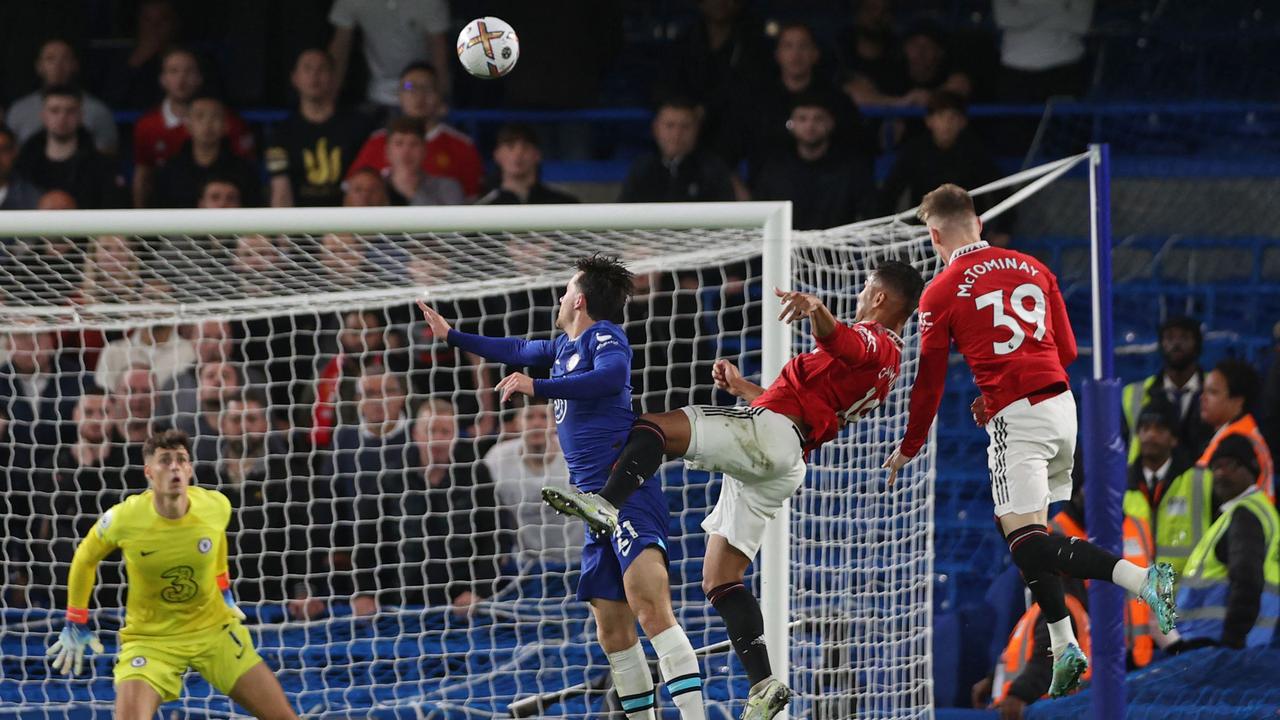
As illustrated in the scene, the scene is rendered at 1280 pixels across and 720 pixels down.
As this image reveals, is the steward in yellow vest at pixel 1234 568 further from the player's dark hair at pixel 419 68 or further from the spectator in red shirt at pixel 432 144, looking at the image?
the player's dark hair at pixel 419 68

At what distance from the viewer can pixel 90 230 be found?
6.46 meters

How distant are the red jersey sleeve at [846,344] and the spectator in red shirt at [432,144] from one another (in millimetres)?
4408

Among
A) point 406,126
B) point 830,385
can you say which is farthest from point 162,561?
point 406,126

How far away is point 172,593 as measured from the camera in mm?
7234

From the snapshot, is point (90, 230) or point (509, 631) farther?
point (509, 631)

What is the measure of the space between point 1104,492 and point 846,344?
4.27 ft

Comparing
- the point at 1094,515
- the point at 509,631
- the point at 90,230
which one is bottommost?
the point at 509,631

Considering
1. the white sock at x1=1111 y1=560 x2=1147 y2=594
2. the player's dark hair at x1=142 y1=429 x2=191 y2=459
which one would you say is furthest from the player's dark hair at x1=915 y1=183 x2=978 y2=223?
the player's dark hair at x1=142 y1=429 x2=191 y2=459

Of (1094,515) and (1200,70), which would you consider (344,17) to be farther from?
(1094,515)

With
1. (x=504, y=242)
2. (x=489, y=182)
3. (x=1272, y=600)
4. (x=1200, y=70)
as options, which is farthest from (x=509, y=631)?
(x=1200, y=70)

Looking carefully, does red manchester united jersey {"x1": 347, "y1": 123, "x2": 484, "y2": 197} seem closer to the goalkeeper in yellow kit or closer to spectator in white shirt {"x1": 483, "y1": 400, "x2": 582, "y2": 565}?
spectator in white shirt {"x1": 483, "y1": 400, "x2": 582, "y2": 565}

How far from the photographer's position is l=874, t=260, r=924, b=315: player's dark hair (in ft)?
20.3

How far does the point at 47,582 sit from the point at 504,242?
10.4 ft

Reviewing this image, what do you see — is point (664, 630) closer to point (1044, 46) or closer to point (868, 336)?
point (868, 336)
